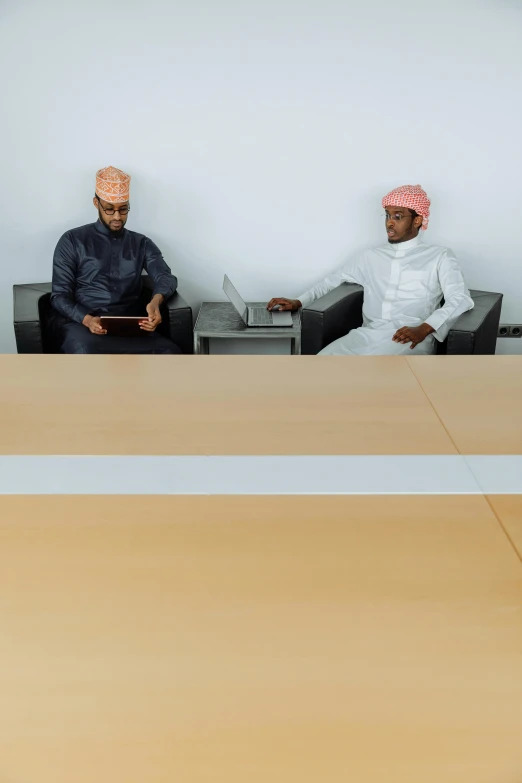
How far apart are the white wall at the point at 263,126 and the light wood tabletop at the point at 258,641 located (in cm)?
327

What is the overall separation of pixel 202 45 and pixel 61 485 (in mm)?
3443

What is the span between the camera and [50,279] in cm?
490

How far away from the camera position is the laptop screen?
4136mm

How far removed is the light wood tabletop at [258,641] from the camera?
43.3 inches

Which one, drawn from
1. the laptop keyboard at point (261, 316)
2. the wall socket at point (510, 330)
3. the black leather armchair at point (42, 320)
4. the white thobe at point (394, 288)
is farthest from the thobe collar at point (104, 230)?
the wall socket at point (510, 330)

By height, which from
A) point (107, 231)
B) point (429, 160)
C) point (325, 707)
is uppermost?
point (429, 160)

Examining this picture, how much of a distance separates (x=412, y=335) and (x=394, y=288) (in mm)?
667

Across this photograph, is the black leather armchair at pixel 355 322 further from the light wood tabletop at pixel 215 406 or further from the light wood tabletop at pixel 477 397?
the light wood tabletop at pixel 215 406

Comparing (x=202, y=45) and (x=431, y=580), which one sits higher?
(x=202, y=45)

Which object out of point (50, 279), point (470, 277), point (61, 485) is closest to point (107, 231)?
point (50, 279)

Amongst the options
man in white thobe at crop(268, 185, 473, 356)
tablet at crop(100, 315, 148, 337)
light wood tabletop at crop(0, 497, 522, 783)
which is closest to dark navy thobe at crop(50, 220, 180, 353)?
tablet at crop(100, 315, 148, 337)

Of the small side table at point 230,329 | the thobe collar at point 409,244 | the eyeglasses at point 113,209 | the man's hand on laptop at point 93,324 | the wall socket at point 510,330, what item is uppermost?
the eyeglasses at point 113,209

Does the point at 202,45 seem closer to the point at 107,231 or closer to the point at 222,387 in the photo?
the point at 107,231

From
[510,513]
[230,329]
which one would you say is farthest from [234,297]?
[510,513]
